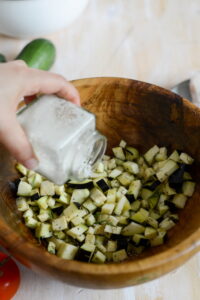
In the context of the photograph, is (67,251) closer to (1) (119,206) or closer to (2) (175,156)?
(1) (119,206)

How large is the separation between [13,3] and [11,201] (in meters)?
0.73

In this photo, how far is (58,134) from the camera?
31.2 inches

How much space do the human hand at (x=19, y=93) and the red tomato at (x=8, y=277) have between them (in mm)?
321

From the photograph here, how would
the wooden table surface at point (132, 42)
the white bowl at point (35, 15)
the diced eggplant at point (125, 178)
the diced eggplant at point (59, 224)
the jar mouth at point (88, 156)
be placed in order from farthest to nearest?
the wooden table surface at point (132, 42), the white bowl at point (35, 15), the diced eggplant at point (125, 178), the diced eggplant at point (59, 224), the jar mouth at point (88, 156)

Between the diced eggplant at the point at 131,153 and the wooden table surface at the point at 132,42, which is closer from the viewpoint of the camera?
the diced eggplant at the point at 131,153

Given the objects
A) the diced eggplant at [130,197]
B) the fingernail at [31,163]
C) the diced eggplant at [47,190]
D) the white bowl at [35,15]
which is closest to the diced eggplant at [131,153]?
the diced eggplant at [130,197]

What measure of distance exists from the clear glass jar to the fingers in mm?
24

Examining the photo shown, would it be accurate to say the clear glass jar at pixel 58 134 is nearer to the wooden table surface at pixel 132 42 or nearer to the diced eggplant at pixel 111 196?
the diced eggplant at pixel 111 196

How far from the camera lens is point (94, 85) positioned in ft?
3.56

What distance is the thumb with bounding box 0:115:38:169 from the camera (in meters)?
0.78

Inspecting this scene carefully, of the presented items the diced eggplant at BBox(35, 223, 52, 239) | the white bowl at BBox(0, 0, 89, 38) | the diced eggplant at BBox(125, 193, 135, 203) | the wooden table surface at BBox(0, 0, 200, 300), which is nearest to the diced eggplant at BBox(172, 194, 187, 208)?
the diced eggplant at BBox(125, 193, 135, 203)

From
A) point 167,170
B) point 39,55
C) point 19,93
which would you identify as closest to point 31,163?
point 19,93

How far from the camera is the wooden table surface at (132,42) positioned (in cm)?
154

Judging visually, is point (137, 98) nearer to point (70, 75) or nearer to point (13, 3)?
point (70, 75)
